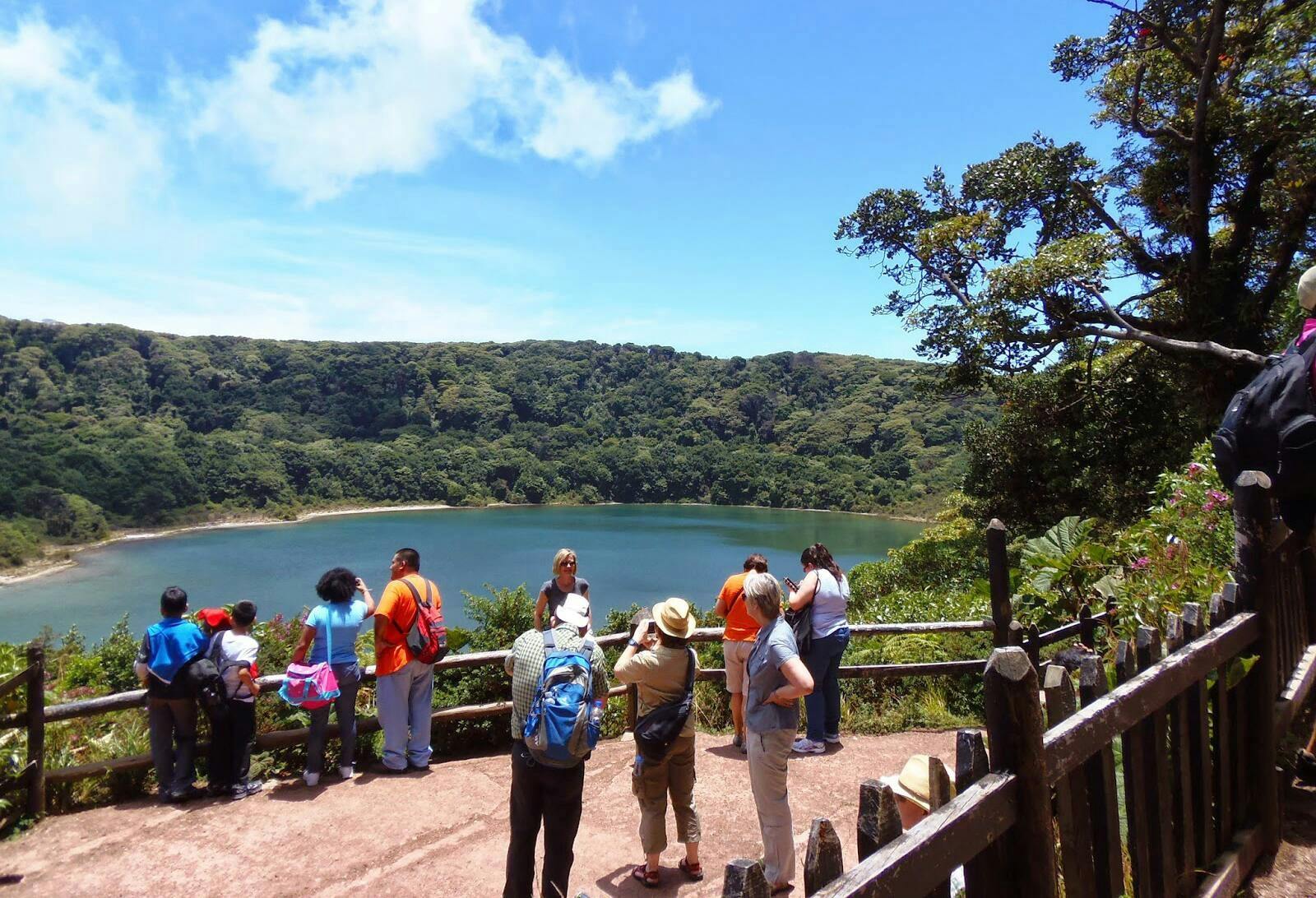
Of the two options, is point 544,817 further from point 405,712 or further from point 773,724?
point 405,712

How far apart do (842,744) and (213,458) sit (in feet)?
316

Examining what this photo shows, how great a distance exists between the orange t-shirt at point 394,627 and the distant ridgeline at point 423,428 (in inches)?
2989

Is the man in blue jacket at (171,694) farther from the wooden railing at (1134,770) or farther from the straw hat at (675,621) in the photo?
the wooden railing at (1134,770)

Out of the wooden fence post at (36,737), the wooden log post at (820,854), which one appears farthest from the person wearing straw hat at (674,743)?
the wooden fence post at (36,737)

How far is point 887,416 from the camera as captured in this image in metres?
94.8

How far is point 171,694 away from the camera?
14.0 ft

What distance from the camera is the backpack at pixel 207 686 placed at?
429cm

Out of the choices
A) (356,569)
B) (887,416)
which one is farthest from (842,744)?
(887,416)

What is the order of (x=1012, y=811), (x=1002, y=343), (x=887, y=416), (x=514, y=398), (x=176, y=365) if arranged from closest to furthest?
1. (x=1012, y=811)
2. (x=1002, y=343)
3. (x=887, y=416)
4. (x=176, y=365)
5. (x=514, y=398)

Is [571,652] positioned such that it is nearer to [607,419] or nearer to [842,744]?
[842,744]

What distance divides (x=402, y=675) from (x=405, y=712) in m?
0.26

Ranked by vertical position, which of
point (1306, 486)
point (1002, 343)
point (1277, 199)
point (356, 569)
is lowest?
point (356, 569)

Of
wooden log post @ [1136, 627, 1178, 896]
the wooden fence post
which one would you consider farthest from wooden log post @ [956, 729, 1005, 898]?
the wooden fence post

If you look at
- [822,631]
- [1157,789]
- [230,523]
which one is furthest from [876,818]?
[230,523]
